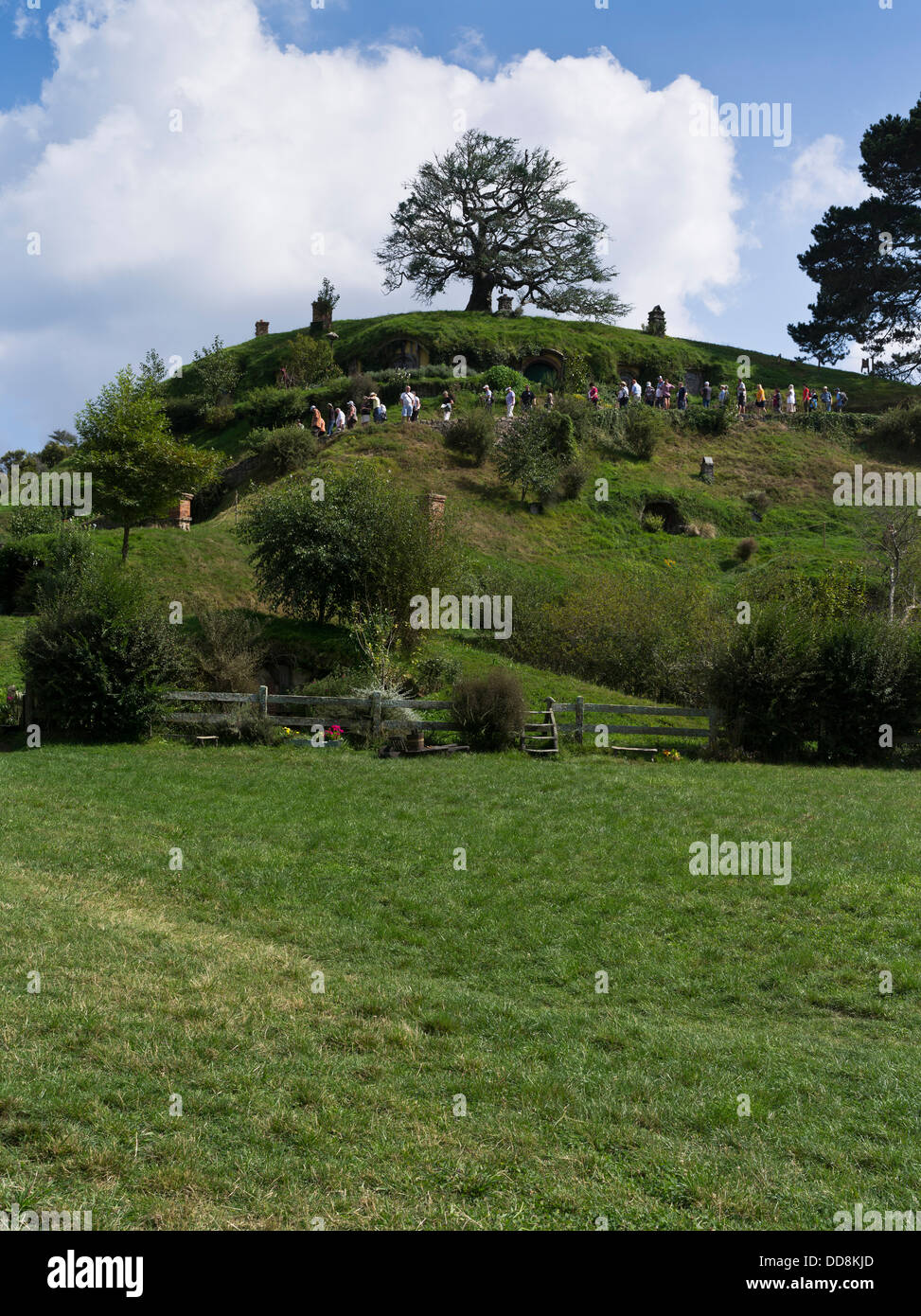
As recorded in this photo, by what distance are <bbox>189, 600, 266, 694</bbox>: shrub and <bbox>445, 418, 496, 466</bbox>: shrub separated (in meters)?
20.9

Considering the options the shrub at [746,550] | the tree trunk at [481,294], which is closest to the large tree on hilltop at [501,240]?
the tree trunk at [481,294]

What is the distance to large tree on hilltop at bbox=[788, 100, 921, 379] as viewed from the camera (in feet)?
209

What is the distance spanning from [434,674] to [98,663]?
8.16 metres

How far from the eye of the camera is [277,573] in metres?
26.6

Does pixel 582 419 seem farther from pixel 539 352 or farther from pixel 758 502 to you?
pixel 539 352

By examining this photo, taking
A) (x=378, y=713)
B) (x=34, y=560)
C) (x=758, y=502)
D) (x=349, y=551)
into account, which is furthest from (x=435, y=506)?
(x=758, y=502)

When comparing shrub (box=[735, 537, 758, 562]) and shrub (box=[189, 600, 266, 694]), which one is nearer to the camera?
shrub (box=[189, 600, 266, 694])

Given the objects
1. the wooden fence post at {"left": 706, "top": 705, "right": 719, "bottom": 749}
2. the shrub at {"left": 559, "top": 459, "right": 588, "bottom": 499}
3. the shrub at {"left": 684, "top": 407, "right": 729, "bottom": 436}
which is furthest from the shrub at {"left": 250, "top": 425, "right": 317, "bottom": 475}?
the wooden fence post at {"left": 706, "top": 705, "right": 719, "bottom": 749}

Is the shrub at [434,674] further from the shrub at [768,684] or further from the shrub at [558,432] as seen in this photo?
the shrub at [558,432]

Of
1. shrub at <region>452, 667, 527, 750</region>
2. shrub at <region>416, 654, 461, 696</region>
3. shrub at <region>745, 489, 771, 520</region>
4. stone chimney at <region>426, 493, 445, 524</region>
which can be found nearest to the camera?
shrub at <region>452, 667, 527, 750</region>

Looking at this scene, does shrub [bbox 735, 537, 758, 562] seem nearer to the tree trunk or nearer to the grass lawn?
the grass lawn

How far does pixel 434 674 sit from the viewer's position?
2384 cm
